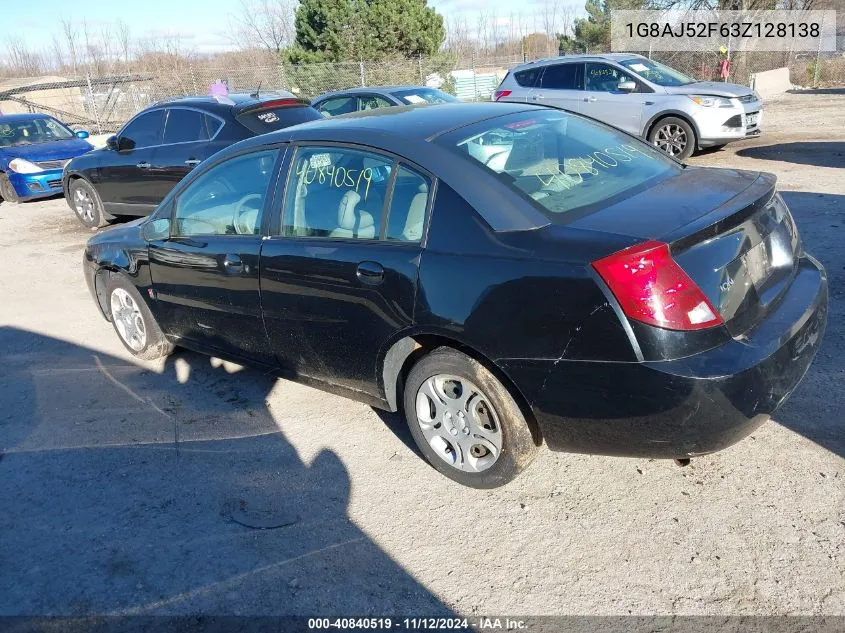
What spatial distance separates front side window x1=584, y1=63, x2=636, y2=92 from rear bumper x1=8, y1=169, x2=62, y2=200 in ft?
30.7

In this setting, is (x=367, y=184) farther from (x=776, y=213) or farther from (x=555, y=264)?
(x=776, y=213)

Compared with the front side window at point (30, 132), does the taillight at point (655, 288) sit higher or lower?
lower

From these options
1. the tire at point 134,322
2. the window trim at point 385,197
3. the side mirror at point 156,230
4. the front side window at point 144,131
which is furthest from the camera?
the front side window at point 144,131

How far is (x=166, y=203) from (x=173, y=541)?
239 cm

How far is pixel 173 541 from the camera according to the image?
10.6 ft

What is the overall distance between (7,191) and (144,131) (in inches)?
205

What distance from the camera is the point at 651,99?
1150 centimetres

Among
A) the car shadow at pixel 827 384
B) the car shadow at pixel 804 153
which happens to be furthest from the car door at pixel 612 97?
the car shadow at pixel 827 384

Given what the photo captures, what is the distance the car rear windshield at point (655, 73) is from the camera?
1180 cm

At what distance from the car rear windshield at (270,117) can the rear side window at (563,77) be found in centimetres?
569

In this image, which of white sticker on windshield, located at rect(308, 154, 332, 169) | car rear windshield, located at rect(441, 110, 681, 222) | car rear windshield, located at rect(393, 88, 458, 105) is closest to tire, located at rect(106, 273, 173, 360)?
white sticker on windshield, located at rect(308, 154, 332, 169)

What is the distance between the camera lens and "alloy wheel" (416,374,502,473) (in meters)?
3.19

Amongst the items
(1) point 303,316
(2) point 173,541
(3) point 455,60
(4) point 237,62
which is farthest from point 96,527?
(4) point 237,62

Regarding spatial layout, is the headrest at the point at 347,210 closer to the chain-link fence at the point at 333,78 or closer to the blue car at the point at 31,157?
the blue car at the point at 31,157
